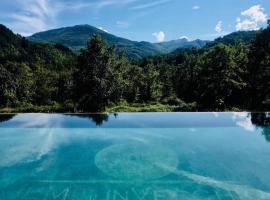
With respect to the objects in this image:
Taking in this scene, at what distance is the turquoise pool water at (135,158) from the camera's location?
13.3 feet

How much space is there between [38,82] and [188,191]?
25874 millimetres

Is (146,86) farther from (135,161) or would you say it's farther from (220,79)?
(135,161)

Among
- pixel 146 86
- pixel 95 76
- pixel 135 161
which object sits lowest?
pixel 135 161

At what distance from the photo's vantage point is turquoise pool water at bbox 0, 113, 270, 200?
4062mm

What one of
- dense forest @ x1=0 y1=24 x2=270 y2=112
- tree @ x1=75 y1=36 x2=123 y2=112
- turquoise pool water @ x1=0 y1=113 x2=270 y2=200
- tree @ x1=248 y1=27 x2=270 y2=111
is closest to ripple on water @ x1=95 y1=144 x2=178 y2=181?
turquoise pool water @ x1=0 y1=113 x2=270 y2=200

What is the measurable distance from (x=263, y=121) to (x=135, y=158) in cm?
414

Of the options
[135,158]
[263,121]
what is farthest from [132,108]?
[135,158]

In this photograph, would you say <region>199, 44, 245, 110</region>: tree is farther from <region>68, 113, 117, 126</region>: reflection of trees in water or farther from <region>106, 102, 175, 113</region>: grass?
<region>68, 113, 117, 126</region>: reflection of trees in water

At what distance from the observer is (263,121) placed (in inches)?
318

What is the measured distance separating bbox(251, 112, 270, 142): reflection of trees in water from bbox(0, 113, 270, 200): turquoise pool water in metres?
0.02

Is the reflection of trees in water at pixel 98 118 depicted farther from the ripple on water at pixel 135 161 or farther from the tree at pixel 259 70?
the tree at pixel 259 70

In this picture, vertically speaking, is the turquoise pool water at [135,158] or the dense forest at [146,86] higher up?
the dense forest at [146,86]

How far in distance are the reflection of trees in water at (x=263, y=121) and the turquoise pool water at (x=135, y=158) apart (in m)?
0.02

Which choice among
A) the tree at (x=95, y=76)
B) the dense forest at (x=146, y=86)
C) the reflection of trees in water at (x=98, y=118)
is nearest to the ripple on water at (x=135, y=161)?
the reflection of trees in water at (x=98, y=118)
